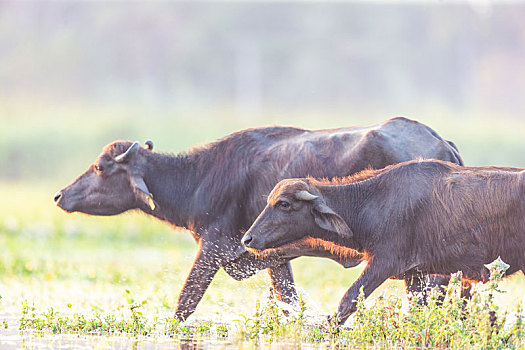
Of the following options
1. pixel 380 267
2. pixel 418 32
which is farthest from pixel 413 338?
pixel 418 32

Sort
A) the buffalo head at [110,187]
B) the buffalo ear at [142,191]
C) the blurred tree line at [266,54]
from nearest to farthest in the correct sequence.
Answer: the buffalo ear at [142,191] → the buffalo head at [110,187] → the blurred tree line at [266,54]

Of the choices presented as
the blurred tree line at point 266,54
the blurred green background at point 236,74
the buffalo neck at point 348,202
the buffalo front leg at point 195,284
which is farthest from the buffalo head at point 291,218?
the blurred tree line at point 266,54

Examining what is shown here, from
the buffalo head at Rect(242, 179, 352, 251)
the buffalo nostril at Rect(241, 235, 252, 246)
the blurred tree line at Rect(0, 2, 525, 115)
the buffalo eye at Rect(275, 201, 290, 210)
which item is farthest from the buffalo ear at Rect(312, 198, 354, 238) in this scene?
the blurred tree line at Rect(0, 2, 525, 115)

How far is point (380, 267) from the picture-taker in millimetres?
9477

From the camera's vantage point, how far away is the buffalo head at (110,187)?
39.0 ft

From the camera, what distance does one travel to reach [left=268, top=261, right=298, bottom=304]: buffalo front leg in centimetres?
1173

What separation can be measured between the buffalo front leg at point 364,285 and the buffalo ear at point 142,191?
317 centimetres

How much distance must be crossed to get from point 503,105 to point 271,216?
6884 centimetres

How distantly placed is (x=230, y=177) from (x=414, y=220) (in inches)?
109

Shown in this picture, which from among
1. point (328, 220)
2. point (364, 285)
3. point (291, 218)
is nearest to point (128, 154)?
point (291, 218)

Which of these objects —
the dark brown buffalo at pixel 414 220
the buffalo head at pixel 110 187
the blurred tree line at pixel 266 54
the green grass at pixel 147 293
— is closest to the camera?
the green grass at pixel 147 293

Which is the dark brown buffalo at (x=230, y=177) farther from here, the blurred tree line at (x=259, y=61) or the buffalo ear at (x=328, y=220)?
the blurred tree line at (x=259, y=61)

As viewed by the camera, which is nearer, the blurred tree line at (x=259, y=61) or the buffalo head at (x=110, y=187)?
the buffalo head at (x=110, y=187)

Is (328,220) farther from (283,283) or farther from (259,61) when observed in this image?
(259,61)
